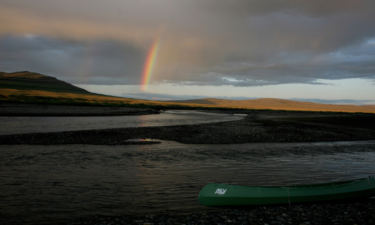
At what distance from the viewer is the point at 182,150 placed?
23.1 meters

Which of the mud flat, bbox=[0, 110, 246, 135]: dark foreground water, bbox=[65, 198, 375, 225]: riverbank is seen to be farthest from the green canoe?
the mud flat

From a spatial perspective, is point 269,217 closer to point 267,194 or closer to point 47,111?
point 267,194

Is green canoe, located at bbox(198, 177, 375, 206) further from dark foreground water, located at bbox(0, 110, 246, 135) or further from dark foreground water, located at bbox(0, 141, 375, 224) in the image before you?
dark foreground water, located at bbox(0, 110, 246, 135)

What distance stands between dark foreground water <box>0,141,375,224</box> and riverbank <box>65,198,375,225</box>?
2.92 feet

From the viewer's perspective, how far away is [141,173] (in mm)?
15656

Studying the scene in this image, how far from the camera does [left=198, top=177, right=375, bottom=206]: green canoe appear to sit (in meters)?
10.0

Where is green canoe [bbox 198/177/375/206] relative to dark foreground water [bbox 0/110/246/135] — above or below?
above

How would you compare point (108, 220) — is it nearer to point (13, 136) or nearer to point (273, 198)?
point (273, 198)

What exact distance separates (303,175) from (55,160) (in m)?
17.1

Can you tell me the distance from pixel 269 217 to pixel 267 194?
1.08m

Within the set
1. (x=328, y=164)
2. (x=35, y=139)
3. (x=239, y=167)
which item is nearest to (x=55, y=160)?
(x=35, y=139)

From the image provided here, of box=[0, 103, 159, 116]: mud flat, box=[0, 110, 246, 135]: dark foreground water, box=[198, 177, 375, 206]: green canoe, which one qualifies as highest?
box=[198, 177, 375, 206]: green canoe

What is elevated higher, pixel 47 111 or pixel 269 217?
pixel 269 217

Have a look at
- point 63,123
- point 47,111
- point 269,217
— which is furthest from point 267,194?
point 47,111
